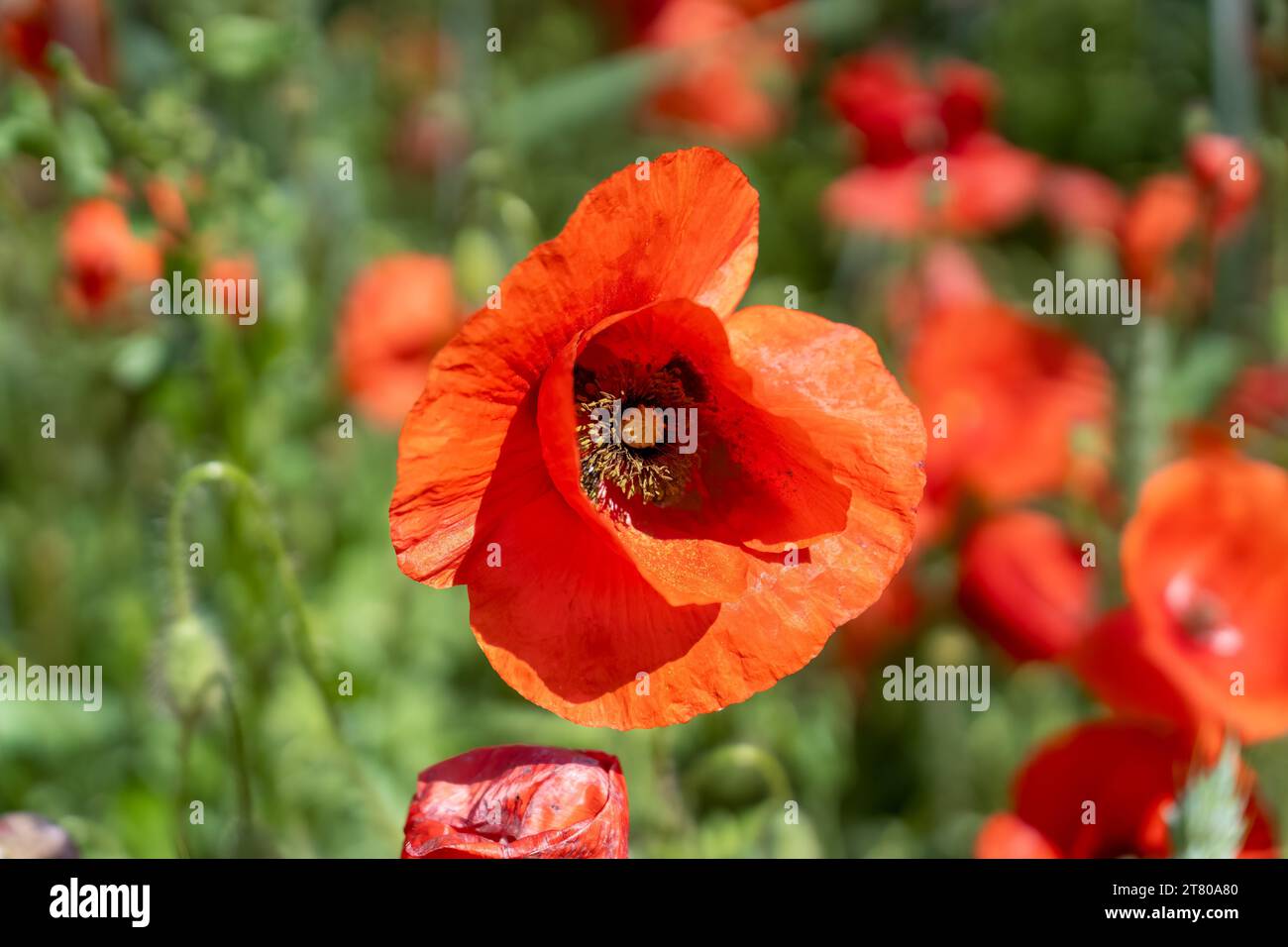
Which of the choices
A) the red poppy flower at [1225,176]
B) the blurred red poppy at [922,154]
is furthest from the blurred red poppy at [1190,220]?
the blurred red poppy at [922,154]

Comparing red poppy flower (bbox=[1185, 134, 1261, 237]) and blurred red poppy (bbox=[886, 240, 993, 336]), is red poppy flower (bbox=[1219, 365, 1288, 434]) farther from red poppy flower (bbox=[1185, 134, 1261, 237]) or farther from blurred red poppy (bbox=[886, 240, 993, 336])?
blurred red poppy (bbox=[886, 240, 993, 336])

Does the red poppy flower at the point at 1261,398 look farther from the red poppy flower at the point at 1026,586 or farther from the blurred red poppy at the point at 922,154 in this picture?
the blurred red poppy at the point at 922,154

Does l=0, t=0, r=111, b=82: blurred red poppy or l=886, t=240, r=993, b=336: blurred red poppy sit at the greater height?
l=0, t=0, r=111, b=82: blurred red poppy

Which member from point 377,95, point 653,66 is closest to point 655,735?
point 653,66

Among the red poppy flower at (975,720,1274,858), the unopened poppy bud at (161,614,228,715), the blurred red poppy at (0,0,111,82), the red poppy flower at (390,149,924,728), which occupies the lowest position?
the red poppy flower at (975,720,1274,858)

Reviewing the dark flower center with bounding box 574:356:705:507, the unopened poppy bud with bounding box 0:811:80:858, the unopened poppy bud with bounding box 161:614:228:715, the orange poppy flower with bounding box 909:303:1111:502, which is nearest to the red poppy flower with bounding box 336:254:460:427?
the orange poppy flower with bounding box 909:303:1111:502

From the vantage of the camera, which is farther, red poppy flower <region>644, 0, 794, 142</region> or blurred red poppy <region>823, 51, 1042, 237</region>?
red poppy flower <region>644, 0, 794, 142</region>
